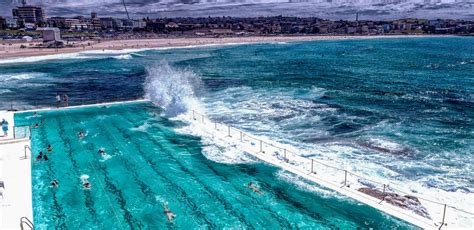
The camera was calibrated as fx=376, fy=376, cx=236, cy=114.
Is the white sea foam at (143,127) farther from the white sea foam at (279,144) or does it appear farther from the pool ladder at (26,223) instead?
the pool ladder at (26,223)

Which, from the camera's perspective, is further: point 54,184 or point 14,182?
point 54,184

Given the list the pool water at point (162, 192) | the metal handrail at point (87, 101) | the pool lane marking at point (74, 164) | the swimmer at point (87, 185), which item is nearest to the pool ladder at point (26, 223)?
the pool water at point (162, 192)

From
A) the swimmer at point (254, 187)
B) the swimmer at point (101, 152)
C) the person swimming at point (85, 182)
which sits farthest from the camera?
the swimmer at point (101, 152)

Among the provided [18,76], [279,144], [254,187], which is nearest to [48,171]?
[254,187]

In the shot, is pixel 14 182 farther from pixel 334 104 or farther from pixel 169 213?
pixel 334 104

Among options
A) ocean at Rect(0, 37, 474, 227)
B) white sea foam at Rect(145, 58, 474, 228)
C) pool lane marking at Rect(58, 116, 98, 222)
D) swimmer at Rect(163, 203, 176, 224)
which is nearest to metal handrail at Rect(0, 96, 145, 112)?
ocean at Rect(0, 37, 474, 227)

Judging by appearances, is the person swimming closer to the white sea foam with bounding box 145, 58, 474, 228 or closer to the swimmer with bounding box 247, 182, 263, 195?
the white sea foam with bounding box 145, 58, 474, 228
